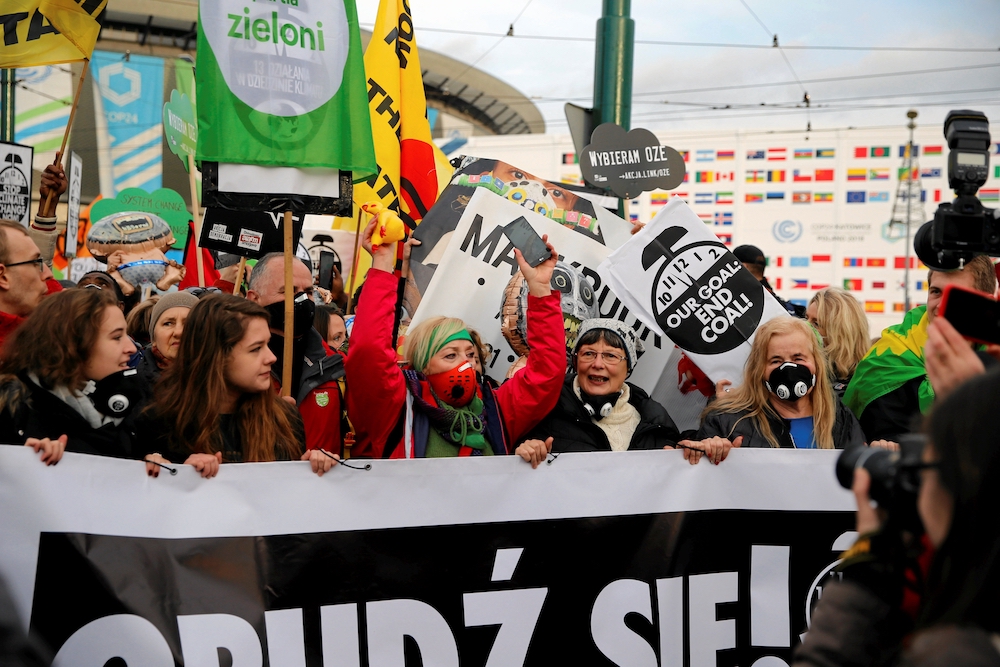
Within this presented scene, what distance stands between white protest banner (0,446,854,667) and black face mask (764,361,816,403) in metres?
0.28

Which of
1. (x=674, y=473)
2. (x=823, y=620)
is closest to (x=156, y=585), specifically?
(x=674, y=473)

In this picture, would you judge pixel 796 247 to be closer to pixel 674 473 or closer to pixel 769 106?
pixel 769 106

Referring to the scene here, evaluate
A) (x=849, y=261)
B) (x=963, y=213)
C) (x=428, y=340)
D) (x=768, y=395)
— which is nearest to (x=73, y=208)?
(x=428, y=340)

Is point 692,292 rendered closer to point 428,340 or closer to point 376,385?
point 428,340

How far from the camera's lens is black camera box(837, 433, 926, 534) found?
1274mm

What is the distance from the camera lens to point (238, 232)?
4.81m

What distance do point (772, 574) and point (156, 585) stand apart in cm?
190

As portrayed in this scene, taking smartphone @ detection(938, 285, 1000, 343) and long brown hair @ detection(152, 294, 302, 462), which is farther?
long brown hair @ detection(152, 294, 302, 462)

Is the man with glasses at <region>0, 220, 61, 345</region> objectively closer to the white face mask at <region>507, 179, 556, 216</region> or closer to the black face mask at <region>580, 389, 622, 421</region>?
the black face mask at <region>580, 389, 622, 421</region>

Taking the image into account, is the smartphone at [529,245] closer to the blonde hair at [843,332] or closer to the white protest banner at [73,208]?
the blonde hair at [843,332]

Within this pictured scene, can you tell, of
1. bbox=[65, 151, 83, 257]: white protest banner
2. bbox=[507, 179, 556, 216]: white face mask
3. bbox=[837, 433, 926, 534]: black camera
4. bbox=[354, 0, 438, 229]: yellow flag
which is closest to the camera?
bbox=[837, 433, 926, 534]: black camera

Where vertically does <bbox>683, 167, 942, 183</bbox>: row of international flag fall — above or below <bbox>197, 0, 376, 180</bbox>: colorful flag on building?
above

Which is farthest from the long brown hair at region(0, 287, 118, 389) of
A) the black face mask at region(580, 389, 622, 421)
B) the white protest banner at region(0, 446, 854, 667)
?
the black face mask at region(580, 389, 622, 421)

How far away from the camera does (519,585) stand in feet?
9.05
